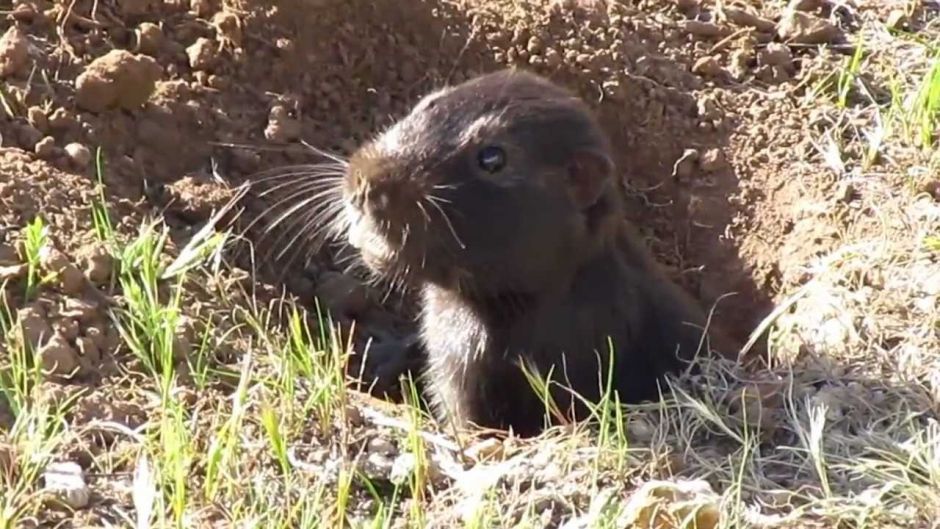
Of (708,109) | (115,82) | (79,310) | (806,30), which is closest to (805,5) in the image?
(806,30)

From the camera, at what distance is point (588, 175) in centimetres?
444

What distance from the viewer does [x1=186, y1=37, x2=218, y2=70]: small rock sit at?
5.00m

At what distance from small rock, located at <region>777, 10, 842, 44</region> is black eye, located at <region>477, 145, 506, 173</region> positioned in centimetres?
173

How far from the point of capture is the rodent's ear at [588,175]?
14.5 ft

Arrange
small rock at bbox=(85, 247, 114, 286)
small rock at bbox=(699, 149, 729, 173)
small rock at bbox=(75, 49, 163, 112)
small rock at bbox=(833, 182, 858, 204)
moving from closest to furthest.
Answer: small rock at bbox=(85, 247, 114, 286) < small rock at bbox=(75, 49, 163, 112) < small rock at bbox=(833, 182, 858, 204) < small rock at bbox=(699, 149, 729, 173)

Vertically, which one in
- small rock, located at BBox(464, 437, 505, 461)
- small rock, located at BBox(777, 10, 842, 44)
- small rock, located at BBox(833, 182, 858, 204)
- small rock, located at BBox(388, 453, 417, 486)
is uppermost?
small rock, located at BBox(777, 10, 842, 44)

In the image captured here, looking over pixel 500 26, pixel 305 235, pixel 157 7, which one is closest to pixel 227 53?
pixel 157 7

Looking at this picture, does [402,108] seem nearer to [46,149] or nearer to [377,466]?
[46,149]

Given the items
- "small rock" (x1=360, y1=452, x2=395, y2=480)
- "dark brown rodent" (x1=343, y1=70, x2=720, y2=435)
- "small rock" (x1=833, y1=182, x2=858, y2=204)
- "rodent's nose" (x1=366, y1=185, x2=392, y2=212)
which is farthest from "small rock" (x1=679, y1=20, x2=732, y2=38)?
"small rock" (x1=360, y1=452, x2=395, y2=480)

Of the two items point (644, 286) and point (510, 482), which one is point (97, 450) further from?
point (644, 286)

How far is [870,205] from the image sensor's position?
4965 millimetres

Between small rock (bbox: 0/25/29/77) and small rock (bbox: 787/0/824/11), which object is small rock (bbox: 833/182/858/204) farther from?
small rock (bbox: 0/25/29/77)

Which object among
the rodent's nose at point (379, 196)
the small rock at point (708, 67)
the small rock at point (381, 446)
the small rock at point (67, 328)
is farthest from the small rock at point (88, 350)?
the small rock at point (708, 67)

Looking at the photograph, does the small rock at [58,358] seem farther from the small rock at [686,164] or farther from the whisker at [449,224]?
the small rock at [686,164]
